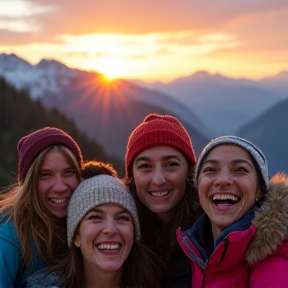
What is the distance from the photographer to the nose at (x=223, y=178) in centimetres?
312

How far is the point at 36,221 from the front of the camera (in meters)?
3.96

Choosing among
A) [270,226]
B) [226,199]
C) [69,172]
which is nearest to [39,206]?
[69,172]

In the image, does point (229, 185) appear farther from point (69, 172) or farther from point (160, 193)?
point (69, 172)

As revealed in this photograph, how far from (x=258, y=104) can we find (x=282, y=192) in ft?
271

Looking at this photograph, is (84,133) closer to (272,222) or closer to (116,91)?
(272,222)

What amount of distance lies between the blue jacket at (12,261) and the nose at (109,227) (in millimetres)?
673

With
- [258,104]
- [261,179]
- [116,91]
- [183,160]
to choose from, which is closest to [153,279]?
[183,160]

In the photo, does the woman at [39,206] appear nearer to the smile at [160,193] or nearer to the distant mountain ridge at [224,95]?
the smile at [160,193]

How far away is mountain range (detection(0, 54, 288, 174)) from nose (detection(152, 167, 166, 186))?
11.4 m

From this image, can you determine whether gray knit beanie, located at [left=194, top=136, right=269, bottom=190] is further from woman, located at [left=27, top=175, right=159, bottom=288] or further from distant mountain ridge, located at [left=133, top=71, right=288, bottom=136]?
distant mountain ridge, located at [left=133, top=71, right=288, bottom=136]

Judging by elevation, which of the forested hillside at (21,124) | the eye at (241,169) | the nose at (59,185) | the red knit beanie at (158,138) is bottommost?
the eye at (241,169)

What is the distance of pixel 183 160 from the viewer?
13.2 feet

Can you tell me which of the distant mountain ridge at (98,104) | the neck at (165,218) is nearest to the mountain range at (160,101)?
the distant mountain ridge at (98,104)

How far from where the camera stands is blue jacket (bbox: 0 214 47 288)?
3715 millimetres
